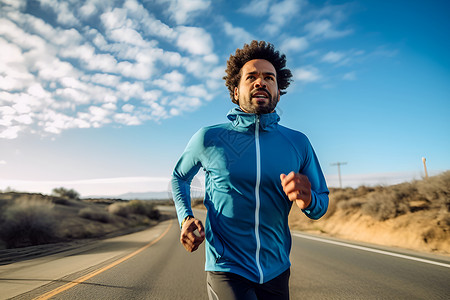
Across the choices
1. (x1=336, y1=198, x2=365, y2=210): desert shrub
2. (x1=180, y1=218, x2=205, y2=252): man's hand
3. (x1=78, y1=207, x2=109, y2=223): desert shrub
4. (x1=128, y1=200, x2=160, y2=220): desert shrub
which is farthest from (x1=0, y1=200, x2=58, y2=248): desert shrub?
(x1=128, y1=200, x2=160, y2=220): desert shrub

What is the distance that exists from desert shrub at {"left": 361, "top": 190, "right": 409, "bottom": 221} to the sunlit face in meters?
12.8

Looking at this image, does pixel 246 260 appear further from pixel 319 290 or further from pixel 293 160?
pixel 319 290

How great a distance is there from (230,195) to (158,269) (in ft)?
19.4

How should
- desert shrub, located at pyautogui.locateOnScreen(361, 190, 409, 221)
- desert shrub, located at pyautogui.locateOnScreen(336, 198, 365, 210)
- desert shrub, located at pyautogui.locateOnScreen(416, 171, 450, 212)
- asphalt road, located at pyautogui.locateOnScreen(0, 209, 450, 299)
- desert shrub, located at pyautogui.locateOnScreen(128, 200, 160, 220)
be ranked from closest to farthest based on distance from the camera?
asphalt road, located at pyautogui.locateOnScreen(0, 209, 450, 299), desert shrub, located at pyautogui.locateOnScreen(416, 171, 450, 212), desert shrub, located at pyautogui.locateOnScreen(361, 190, 409, 221), desert shrub, located at pyautogui.locateOnScreen(336, 198, 365, 210), desert shrub, located at pyautogui.locateOnScreen(128, 200, 160, 220)

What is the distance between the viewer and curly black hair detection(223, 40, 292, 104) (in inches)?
88.8

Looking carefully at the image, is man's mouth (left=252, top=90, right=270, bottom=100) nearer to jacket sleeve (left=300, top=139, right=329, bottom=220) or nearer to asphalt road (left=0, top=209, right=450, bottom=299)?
jacket sleeve (left=300, top=139, right=329, bottom=220)

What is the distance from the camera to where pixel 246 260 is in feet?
5.25

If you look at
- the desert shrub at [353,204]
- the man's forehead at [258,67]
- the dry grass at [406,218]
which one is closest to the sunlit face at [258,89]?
the man's forehead at [258,67]

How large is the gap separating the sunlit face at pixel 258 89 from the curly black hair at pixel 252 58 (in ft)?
0.81

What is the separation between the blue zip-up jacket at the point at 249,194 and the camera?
163 cm

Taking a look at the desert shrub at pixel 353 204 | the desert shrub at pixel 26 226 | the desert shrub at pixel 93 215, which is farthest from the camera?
the desert shrub at pixel 93 215

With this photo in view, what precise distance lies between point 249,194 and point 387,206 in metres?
13.2

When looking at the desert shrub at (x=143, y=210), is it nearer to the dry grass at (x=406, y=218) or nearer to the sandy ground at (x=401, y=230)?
the dry grass at (x=406, y=218)

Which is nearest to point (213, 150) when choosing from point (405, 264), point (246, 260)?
point (246, 260)
